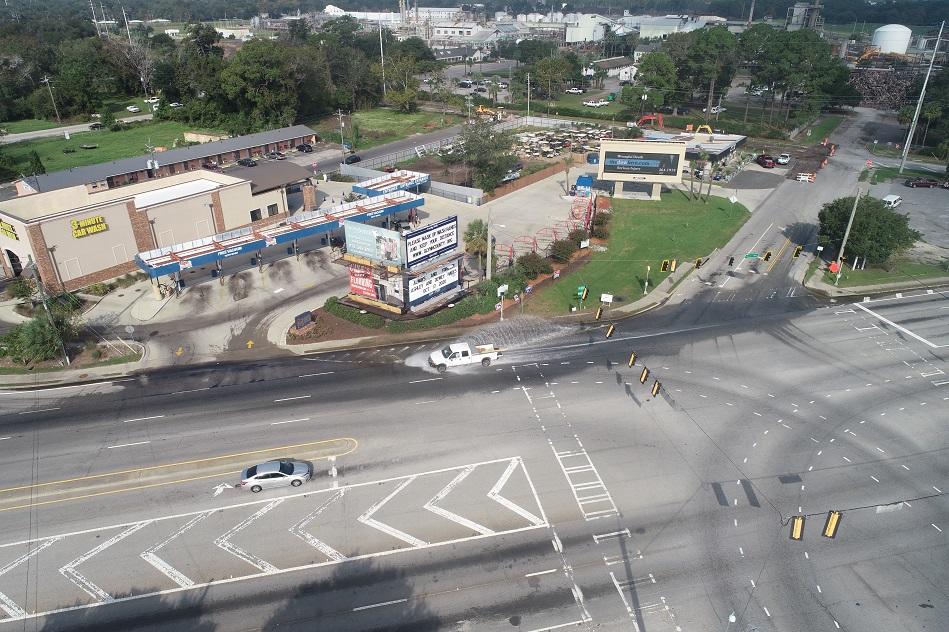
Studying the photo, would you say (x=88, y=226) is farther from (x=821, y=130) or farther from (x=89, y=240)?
(x=821, y=130)

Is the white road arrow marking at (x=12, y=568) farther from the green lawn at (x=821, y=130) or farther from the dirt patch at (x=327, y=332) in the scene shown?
the green lawn at (x=821, y=130)

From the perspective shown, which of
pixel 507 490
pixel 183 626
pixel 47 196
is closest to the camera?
pixel 183 626

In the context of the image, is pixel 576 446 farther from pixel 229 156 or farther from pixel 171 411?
pixel 229 156

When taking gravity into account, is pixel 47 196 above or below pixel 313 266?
above

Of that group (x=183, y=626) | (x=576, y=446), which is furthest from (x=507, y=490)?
(x=183, y=626)

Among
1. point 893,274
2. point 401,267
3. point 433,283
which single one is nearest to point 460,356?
point 433,283
